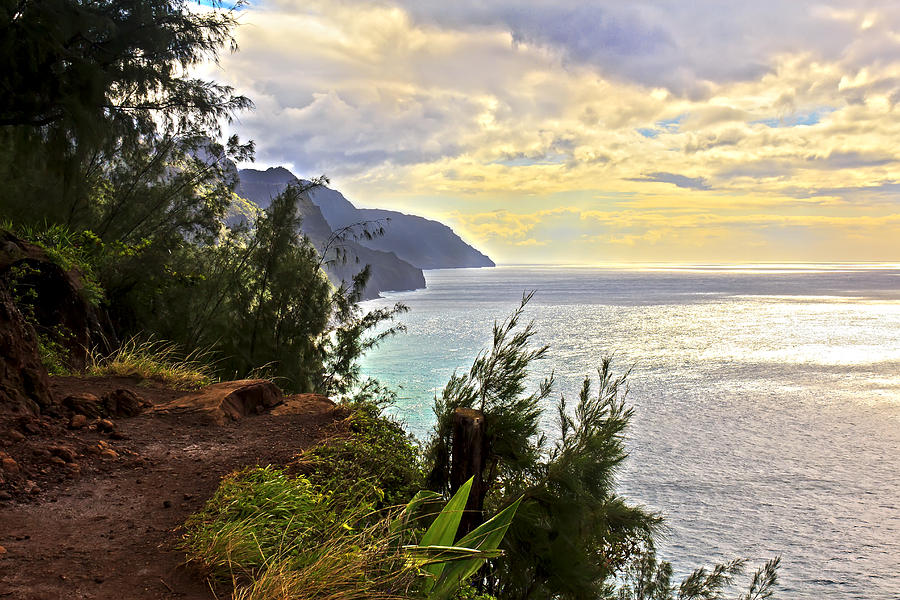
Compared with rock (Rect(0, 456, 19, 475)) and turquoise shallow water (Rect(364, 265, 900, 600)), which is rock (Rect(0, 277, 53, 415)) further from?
A: turquoise shallow water (Rect(364, 265, 900, 600))

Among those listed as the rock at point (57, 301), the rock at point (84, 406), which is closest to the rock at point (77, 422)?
the rock at point (84, 406)

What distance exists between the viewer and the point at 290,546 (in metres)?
3.39

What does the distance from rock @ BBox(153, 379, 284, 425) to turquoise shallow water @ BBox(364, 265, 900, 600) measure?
2623 mm

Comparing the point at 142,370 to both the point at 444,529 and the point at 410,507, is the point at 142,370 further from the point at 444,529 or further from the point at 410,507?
the point at 444,529

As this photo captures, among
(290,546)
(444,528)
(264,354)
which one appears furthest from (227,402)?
(264,354)

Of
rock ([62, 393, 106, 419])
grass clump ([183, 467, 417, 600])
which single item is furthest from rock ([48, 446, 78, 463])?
grass clump ([183, 467, 417, 600])

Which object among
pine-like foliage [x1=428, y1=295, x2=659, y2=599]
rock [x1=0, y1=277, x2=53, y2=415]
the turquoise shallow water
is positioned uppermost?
rock [x1=0, y1=277, x2=53, y2=415]

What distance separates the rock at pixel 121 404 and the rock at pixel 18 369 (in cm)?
61

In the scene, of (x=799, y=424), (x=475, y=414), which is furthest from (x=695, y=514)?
(x=475, y=414)

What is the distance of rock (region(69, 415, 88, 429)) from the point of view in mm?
5371

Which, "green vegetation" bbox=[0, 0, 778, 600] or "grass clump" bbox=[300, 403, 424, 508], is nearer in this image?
"green vegetation" bbox=[0, 0, 778, 600]

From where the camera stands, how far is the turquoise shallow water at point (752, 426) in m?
20.1

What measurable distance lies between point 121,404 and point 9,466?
2.11 m

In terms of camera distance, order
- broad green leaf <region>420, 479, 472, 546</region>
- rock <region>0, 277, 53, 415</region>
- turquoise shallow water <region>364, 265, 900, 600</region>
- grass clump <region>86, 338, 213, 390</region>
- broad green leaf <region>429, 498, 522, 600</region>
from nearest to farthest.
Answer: broad green leaf <region>429, 498, 522, 600</region>
broad green leaf <region>420, 479, 472, 546</region>
rock <region>0, 277, 53, 415</region>
grass clump <region>86, 338, 213, 390</region>
turquoise shallow water <region>364, 265, 900, 600</region>
